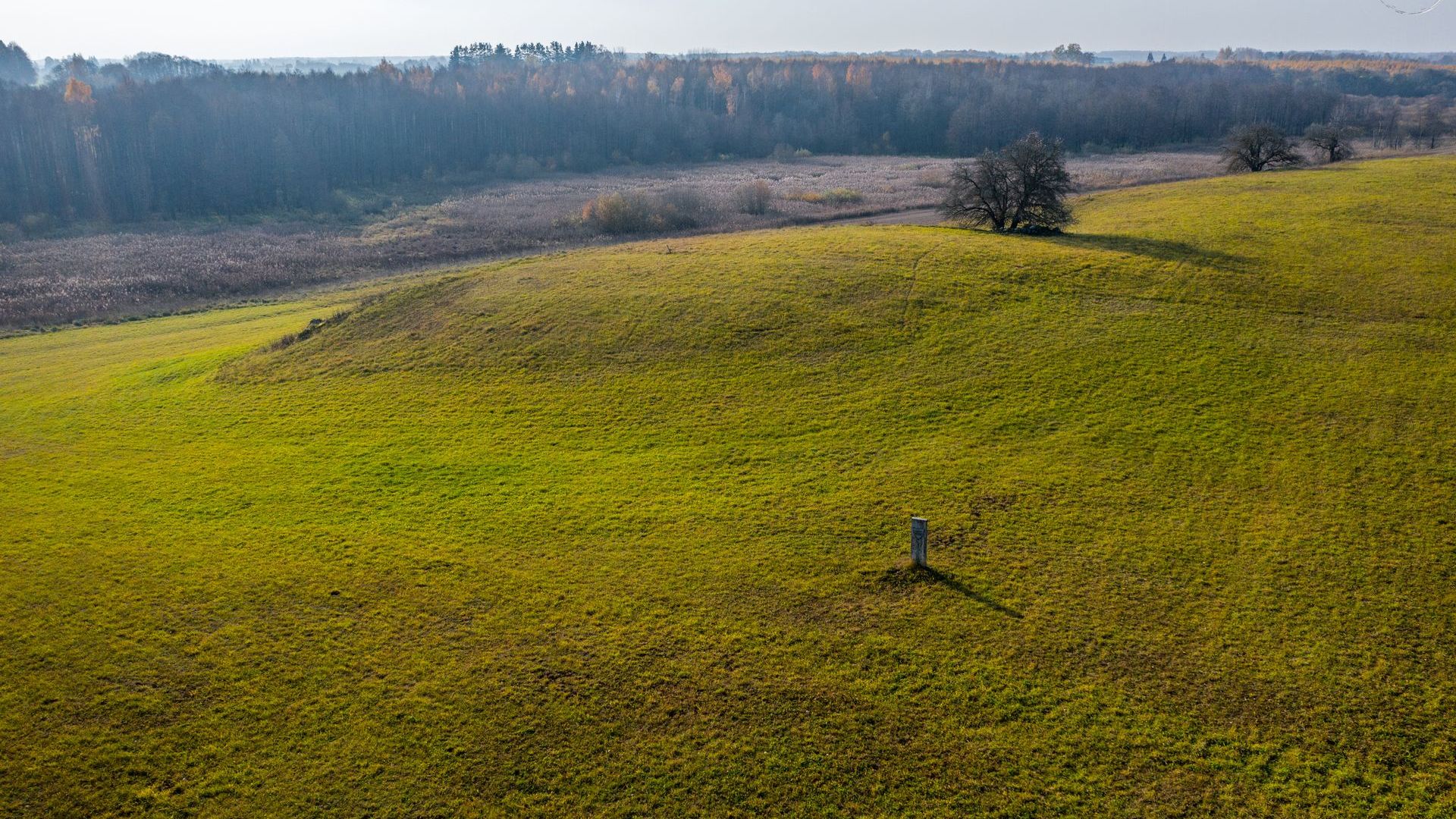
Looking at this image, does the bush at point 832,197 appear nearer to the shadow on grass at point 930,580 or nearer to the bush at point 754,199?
the bush at point 754,199

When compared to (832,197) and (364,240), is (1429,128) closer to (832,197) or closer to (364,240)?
(832,197)

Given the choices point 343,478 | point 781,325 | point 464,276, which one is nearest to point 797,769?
point 343,478

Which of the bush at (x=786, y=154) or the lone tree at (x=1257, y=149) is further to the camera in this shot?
the bush at (x=786, y=154)

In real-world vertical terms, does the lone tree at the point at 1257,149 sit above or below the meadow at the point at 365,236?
above

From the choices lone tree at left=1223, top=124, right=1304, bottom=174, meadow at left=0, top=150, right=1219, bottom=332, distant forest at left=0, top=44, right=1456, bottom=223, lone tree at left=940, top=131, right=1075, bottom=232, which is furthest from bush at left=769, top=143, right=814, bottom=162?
lone tree at left=940, top=131, right=1075, bottom=232

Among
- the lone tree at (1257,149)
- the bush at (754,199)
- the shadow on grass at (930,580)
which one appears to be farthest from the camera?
the bush at (754,199)

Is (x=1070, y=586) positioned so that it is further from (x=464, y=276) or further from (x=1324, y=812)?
(x=464, y=276)

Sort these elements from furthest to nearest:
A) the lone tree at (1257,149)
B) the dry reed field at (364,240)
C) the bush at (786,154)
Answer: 1. the bush at (786,154)
2. the lone tree at (1257,149)
3. the dry reed field at (364,240)

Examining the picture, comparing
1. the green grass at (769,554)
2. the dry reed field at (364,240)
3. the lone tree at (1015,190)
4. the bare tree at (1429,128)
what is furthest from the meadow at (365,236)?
the bare tree at (1429,128)
